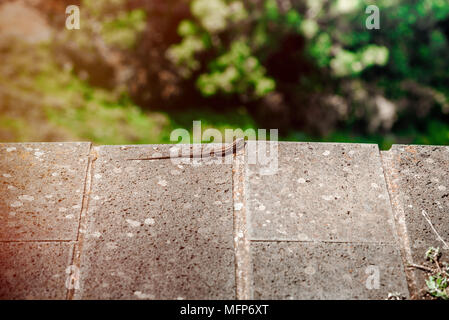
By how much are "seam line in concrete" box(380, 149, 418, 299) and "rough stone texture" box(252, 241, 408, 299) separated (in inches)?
1.2

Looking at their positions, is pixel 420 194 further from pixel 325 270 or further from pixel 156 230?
pixel 156 230

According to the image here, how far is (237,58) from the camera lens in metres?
4.26

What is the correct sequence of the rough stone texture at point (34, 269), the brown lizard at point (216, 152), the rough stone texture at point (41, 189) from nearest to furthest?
the rough stone texture at point (34, 269) → the rough stone texture at point (41, 189) → the brown lizard at point (216, 152)

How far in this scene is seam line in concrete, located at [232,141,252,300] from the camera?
128cm

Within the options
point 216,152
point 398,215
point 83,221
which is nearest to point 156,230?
point 83,221

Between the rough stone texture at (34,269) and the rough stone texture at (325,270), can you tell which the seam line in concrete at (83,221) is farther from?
the rough stone texture at (325,270)

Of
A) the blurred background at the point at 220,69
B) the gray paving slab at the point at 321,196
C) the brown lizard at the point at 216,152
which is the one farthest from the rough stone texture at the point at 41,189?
the blurred background at the point at 220,69

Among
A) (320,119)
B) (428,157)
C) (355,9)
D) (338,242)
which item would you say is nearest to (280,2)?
(355,9)

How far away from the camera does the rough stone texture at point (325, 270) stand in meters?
1.26

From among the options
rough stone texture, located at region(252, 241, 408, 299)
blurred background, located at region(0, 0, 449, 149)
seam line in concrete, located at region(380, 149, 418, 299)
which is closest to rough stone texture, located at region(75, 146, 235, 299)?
rough stone texture, located at region(252, 241, 408, 299)

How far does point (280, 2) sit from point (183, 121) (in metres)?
1.97

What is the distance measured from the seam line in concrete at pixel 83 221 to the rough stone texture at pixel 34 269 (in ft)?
0.06

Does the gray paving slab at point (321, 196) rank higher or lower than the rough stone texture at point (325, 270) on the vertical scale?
higher

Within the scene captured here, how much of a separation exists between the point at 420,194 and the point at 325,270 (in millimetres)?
581
